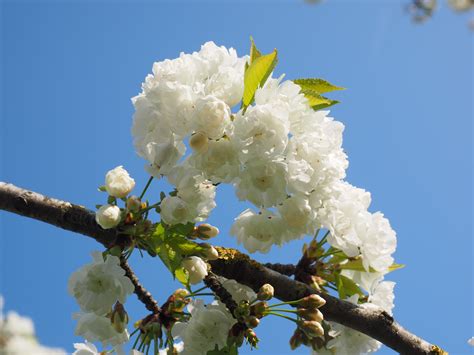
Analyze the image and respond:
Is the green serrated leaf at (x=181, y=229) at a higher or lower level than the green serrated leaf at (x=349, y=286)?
lower

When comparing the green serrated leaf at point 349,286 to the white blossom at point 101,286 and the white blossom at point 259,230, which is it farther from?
the white blossom at point 101,286

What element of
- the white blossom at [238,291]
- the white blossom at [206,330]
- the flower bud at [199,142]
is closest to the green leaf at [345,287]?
the white blossom at [238,291]

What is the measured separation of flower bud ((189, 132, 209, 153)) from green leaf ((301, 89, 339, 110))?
440 millimetres

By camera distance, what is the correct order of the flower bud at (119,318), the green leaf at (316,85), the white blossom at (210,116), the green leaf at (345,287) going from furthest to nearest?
the green leaf at (345,287) < the green leaf at (316,85) < the flower bud at (119,318) < the white blossom at (210,116)

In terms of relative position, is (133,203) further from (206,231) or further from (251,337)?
(251,337)

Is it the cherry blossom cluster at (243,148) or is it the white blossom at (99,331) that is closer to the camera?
the cherry blossom cluster at (243,148)

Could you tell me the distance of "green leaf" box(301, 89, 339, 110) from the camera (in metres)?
1.84

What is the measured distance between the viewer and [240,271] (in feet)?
6.37

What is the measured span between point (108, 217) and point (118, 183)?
15cm

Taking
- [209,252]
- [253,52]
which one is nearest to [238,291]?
[209,252]

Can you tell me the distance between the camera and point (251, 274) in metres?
1.94

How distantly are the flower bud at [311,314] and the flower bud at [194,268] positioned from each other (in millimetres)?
361

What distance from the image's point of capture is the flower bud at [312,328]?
1.79 meters

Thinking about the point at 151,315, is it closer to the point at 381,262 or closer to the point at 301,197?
the point at 301,197
